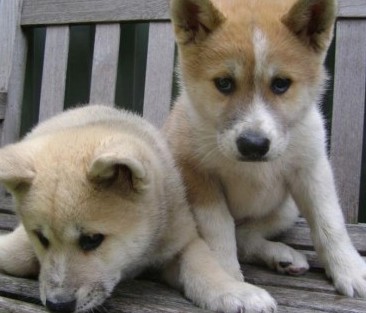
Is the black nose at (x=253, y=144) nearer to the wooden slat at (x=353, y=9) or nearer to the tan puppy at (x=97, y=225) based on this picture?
the tan puppy at (x=97, y=225)

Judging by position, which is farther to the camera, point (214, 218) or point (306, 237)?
point (306, 237)

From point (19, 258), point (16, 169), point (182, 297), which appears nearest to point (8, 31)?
point (19, 258)

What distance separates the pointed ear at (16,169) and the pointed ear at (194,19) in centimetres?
104

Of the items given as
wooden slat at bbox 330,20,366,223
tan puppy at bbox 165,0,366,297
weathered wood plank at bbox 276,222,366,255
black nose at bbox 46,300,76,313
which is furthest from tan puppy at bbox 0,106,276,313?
wooden slat at bbox 330,20,366,223

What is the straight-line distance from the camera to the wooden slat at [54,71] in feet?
15.3

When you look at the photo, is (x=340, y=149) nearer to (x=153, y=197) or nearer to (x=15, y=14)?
(x=153, y=197)

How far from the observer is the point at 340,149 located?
4.00 metres

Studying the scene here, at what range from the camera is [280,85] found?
2971 millimetres

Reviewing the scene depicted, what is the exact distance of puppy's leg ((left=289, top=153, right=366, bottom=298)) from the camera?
2.99 m

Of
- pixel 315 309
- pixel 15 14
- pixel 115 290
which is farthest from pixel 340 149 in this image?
pixel 15 14

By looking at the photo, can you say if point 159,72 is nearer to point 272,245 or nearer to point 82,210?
point 272,245

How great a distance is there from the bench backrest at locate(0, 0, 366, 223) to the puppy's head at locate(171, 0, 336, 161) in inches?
31.2

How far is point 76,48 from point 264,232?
8.28 ft

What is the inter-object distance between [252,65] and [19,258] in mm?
1448
